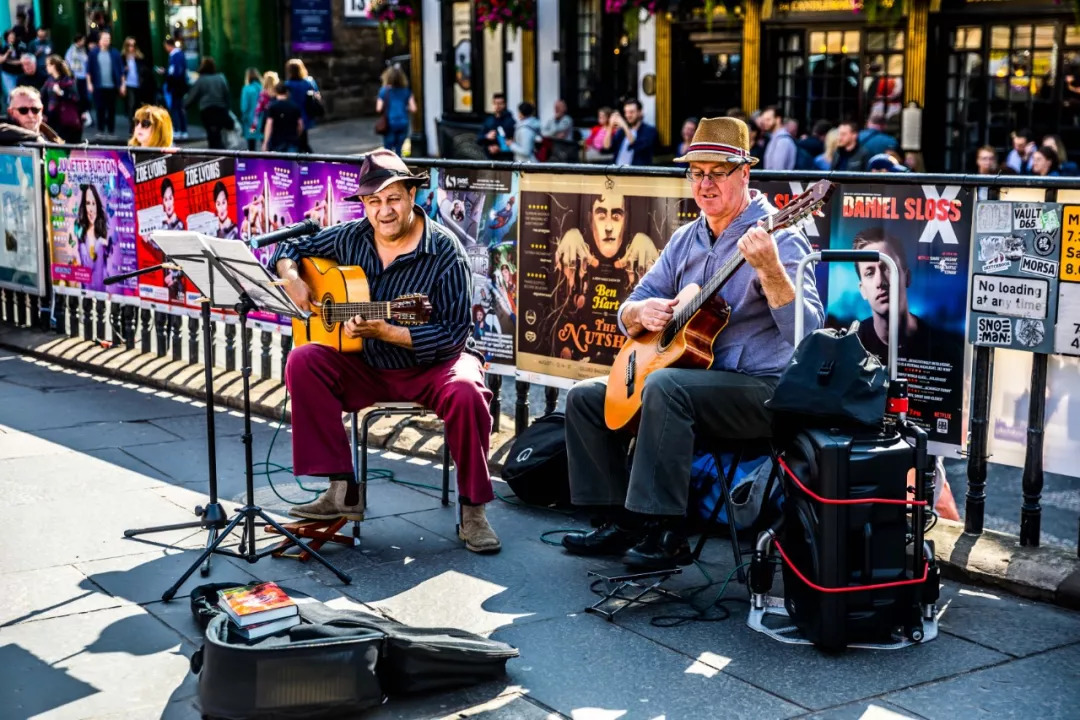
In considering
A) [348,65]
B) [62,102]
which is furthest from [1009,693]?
[348,65]

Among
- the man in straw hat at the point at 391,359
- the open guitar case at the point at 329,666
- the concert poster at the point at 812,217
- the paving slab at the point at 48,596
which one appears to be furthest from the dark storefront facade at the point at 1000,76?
the open guitar case at the point at 329,666

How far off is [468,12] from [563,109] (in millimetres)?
4455

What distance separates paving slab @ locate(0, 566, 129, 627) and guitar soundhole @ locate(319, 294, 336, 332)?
137 centimetres

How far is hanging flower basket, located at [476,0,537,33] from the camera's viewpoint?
2219 centimetres

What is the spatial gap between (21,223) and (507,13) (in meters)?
12.6

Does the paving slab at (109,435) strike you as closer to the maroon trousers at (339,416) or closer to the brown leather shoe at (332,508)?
the brown leather shoe at (332,508)

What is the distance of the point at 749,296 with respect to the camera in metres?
5.41

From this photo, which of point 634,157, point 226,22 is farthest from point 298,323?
point 226,22

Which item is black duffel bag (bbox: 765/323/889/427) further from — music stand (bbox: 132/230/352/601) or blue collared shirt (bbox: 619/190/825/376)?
music stand (bbox: 132/230/352/601)

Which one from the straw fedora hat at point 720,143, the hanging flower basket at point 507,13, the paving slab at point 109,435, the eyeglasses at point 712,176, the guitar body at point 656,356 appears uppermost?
the hanging flower basket at point 507,13

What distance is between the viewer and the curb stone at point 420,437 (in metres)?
5.24

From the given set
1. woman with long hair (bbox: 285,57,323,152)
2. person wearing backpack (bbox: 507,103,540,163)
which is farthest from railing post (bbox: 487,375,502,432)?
woman with long hair (bbox: 285,57,323,152)

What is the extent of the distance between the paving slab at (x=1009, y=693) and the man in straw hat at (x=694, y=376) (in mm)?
1196

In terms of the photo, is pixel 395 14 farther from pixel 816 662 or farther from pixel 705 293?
pixel 816 662
